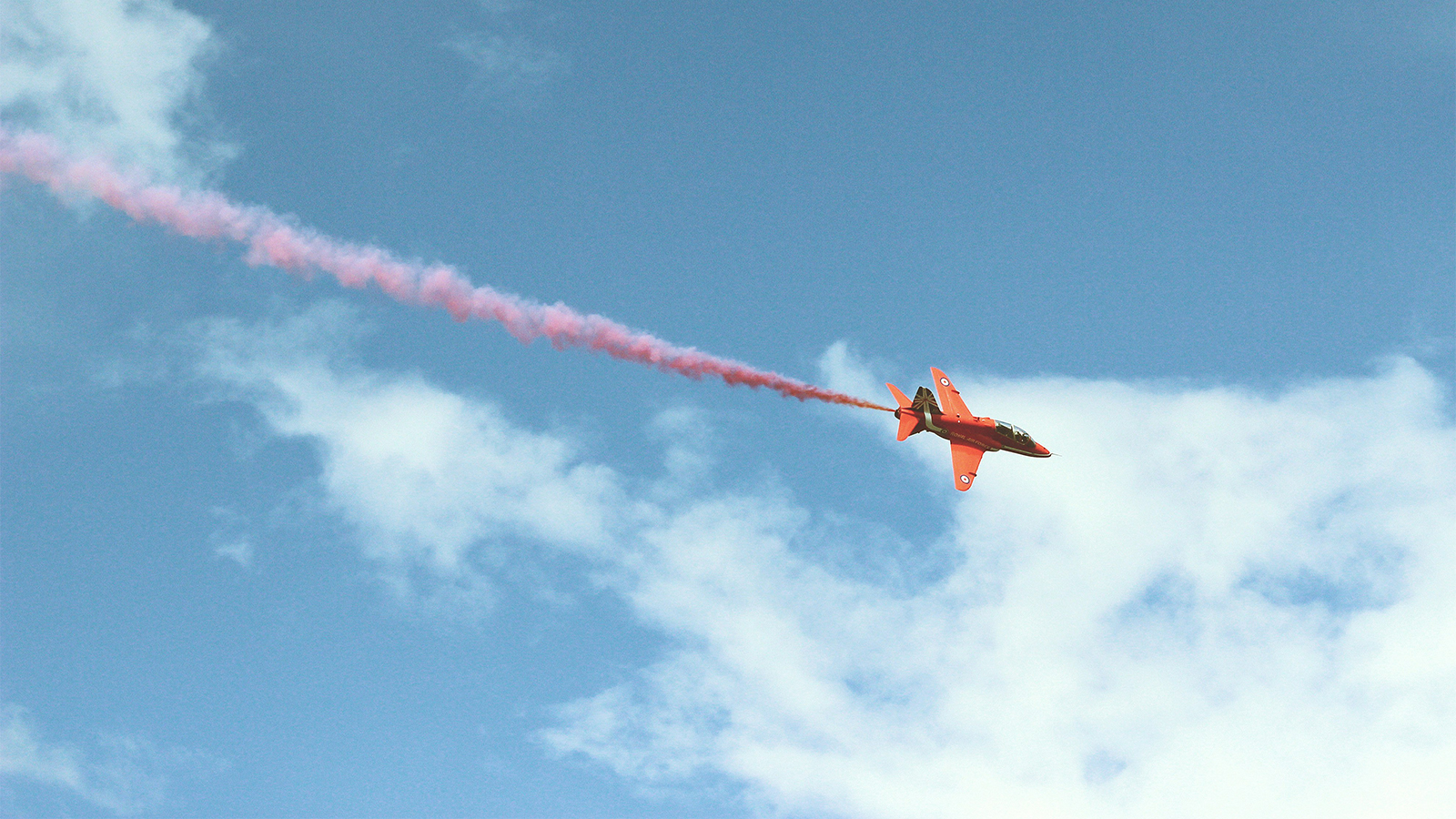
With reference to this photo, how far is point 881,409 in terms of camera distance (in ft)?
232

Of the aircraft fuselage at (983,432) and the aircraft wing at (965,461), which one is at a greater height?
the aircraft fuselage at (983,432)

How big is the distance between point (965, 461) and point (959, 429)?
2306 mm

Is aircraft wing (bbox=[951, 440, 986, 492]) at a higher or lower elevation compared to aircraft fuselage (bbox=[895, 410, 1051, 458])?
lower

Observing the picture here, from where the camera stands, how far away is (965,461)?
238ft

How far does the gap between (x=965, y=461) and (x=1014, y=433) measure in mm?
5157

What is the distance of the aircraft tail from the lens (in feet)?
233

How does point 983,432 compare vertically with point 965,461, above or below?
above

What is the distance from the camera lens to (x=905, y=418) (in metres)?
71.5

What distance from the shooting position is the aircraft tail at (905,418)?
70938 mm

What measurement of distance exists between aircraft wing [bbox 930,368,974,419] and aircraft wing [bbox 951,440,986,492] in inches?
77.2

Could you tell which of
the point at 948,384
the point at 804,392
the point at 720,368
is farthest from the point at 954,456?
the point at 720,368

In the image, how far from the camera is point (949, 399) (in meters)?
75.3

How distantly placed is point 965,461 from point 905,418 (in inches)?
200

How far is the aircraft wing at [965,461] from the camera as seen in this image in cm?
7131
